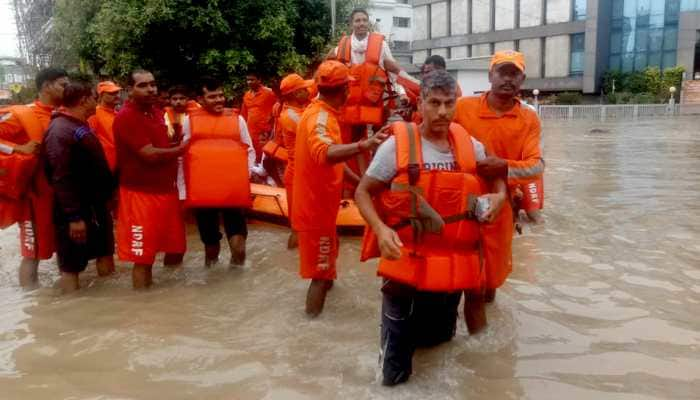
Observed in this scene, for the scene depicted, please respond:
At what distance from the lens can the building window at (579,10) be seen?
138ft

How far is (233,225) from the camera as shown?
18.4 ft

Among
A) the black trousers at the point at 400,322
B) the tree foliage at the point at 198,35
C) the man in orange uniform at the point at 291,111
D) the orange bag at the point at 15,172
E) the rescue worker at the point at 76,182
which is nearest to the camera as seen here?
the black trousers at the point at 400,322

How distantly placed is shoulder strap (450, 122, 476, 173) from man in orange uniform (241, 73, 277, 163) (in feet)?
20.6

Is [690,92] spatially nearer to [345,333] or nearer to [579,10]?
[579,10]

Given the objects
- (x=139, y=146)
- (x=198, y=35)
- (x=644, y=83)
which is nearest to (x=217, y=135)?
(x=139, y=146)

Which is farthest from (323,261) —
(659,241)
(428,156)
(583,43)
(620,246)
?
(583,43)

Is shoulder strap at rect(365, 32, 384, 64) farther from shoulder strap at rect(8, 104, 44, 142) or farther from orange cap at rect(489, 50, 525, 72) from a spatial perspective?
shoulder strap at rect(8, 104, 44, 142)

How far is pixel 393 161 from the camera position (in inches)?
125

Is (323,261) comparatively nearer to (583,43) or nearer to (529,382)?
(529,382)

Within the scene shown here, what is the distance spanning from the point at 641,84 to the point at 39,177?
3873 centimetres

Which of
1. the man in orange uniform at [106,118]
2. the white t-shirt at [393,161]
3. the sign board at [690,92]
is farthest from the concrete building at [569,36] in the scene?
the white t-shirt at [393,161]

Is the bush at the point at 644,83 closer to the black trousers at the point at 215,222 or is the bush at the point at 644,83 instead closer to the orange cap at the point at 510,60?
the black trousers at the point at 215,222

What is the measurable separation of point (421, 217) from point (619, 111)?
109ft

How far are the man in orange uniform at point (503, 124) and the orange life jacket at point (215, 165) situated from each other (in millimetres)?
2014
